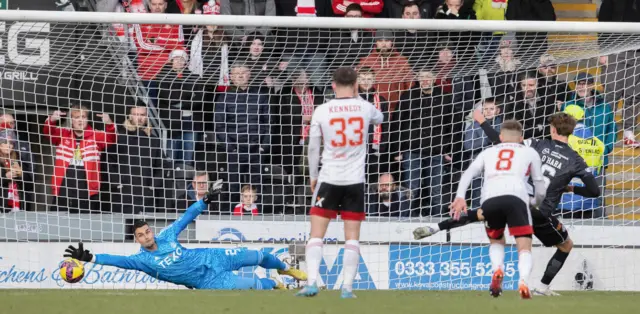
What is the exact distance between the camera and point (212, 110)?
1346 cm

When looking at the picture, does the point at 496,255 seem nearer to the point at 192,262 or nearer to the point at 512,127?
the point at 512,127

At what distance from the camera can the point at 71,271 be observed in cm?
1110

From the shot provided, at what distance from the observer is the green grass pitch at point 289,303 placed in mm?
8430

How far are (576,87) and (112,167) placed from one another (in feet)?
16.9

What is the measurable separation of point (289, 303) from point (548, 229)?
301cm

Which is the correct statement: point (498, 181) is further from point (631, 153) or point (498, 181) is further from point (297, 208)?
point (631, 153)

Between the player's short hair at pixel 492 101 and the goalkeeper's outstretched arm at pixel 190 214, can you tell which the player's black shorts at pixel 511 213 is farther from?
the player's short hair at pixel 492 101

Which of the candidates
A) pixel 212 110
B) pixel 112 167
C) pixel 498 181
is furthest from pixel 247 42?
pixel 498 181

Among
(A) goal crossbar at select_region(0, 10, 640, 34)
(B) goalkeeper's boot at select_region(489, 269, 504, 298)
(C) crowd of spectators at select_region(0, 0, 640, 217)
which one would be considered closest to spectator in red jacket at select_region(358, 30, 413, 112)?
(C) crowd of spectators at select_region(0, 0, 640, 217)

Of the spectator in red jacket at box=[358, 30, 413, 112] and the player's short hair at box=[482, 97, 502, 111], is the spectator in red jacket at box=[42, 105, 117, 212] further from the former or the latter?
the player's short hair at box=[482, 97, 502, 111]

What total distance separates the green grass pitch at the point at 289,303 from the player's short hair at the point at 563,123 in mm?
1489

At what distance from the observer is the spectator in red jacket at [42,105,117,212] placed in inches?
506

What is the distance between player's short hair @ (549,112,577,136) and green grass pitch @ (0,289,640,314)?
1.49 meters

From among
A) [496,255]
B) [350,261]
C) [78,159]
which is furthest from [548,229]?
[78,159]
